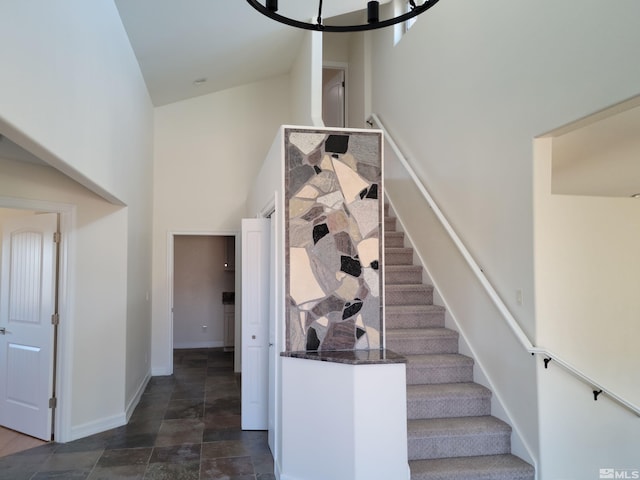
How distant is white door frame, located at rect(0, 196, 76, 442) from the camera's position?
4012 millimetres

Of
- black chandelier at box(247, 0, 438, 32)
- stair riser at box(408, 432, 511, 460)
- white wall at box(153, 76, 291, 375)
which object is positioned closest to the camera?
black chandelier at box(247, 0, 438, 32)

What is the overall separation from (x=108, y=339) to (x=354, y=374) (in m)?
2.79

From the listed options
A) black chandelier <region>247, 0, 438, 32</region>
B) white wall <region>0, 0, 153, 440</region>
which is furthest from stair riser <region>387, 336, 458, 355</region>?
white wall <region>0, 0, 153, 440</region>

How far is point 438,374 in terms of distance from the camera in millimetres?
3590

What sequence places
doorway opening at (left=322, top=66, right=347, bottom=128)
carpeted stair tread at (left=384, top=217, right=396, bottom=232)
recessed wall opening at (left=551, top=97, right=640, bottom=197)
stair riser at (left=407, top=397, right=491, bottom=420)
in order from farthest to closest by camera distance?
doorway opening at (left=322, top=66, right=347, bottom=128), carpeted stair tread at (left=384, top=217, right=396, bottom=232), stair riser at (left=407, top=397, right=491, bottom=420), recessed wall opening at (left=551, top=97, right=640, bottom=197)

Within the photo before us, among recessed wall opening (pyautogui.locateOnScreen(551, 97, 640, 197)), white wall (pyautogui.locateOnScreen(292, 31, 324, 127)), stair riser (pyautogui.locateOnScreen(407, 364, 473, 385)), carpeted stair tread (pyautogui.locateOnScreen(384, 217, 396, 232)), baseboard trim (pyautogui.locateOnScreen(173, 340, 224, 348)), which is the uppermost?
white wall (pyautogui.locateOnScreen(292, 31, 324, 127))

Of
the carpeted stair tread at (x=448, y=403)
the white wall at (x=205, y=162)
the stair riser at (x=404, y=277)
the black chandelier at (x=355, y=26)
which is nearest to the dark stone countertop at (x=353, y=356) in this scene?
the carpeted stair tread at (x=448, y=403)

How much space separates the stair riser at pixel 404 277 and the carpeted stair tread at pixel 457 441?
1.71m

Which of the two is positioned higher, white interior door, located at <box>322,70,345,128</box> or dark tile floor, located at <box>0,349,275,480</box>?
white interior door, located at <box>322,70,345,128</box>

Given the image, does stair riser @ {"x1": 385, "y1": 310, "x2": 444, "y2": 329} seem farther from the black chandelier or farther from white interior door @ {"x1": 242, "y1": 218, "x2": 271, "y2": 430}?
the black chandelier

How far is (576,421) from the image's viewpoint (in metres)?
2.79

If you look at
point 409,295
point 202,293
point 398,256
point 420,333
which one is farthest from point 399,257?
point 202,293

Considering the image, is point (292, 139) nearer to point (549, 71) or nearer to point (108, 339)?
point (549, 71)

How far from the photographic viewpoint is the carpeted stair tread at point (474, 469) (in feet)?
9.28
